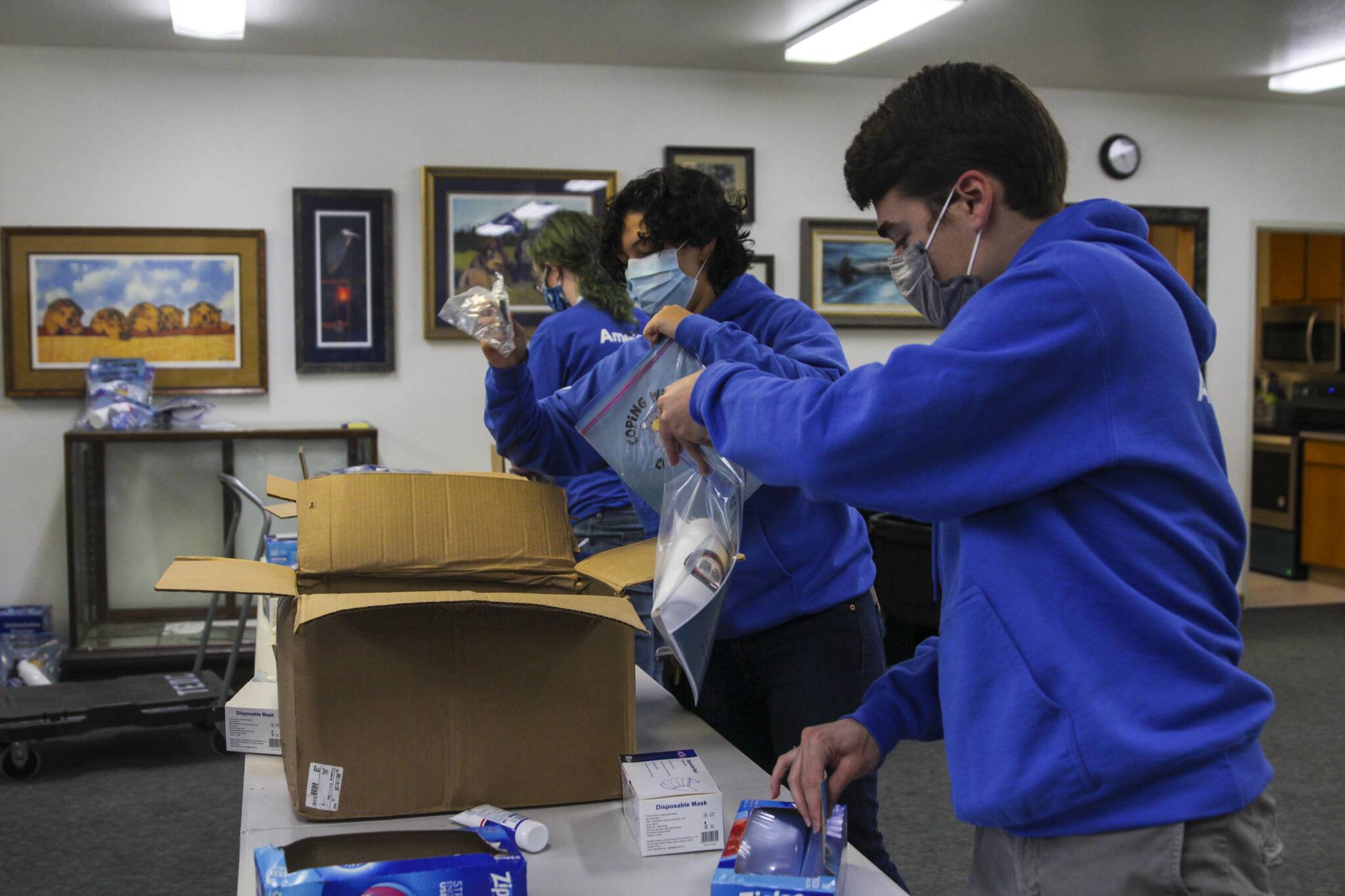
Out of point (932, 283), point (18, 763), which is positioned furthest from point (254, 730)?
point (18, 763)

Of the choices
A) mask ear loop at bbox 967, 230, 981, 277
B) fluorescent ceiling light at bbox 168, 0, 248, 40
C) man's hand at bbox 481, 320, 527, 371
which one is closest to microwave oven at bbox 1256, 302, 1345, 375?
fluorescent ceiling light at bbox 168, 0, 248, 40

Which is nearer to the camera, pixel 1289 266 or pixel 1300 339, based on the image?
pixel 1300 339

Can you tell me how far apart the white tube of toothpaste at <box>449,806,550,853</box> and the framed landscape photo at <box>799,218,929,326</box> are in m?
4.17

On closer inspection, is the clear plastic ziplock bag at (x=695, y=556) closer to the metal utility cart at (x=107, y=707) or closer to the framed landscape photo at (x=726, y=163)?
the metal utility cart at (x=107, y=707)

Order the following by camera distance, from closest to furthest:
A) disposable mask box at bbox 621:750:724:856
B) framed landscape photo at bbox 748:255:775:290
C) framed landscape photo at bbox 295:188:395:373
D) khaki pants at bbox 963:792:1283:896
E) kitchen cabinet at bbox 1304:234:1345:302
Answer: khaki pants at bbox 963:792:1283:896
disposable mask box at bbox 621:750:724:856
framed landscape photo at bbox 295:188:395:373
framed landscape photo at bbox 748:255:775:290
kitchen cabinet at bbox 1304:234:1345:302

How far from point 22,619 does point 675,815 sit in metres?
4.15

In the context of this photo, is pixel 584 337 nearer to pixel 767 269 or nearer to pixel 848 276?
pixel 767 269

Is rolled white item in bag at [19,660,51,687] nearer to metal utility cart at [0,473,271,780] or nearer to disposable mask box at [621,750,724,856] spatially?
metal utility cart at [0,473,271,780]

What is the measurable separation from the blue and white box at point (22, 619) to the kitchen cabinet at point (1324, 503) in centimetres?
652

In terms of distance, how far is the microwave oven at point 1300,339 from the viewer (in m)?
7.05

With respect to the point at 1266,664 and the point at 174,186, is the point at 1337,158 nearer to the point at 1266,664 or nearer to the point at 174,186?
the point at 1266,664

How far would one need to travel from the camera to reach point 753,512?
5.16 ft

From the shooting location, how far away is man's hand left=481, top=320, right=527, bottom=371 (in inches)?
62.4

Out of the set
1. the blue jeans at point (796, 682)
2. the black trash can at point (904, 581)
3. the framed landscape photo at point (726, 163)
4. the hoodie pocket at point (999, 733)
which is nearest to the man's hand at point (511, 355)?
the blue jeans at point (796, 682)
